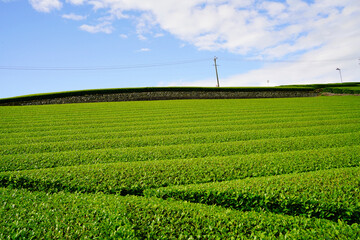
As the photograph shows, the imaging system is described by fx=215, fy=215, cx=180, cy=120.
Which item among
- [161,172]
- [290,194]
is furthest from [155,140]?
[290,194]

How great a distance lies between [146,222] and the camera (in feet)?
12.4

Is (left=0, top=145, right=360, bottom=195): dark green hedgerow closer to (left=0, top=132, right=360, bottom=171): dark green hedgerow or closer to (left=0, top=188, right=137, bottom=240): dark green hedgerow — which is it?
(left=0, top=188, right=137, bottom=240): dark green hedgerow

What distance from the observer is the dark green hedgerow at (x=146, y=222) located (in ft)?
11.4

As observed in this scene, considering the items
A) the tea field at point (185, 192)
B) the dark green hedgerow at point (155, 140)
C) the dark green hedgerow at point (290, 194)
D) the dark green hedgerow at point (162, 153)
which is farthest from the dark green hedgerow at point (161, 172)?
the dark green hedgerow at point (155, 140)

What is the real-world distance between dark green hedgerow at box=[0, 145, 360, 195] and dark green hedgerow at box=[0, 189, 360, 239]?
2.61 ft

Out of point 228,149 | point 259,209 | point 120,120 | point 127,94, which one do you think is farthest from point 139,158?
point 127,94

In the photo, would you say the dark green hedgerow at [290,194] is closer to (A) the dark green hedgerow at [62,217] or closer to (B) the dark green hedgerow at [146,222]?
(B) the dark green hedgerow at [146,222]

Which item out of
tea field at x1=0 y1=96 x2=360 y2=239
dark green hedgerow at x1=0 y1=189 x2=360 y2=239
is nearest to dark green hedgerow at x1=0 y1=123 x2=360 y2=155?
tea field at x1=0 y1=96 x2=360 y2=239

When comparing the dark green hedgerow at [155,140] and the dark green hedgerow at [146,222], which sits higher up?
the dark green hedgerow at [155,140]

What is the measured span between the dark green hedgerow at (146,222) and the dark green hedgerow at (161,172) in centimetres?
80

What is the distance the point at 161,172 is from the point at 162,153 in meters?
1.69

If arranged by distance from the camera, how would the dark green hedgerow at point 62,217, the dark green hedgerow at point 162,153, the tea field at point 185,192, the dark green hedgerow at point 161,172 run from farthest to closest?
the dark green hedgerow at point 162,153 → the dark green hedgerow at point 161,172 → the tea field at point 185,192 → the dark green hedgerow at point 62,217

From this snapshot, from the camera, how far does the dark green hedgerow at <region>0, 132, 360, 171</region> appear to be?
6706mm

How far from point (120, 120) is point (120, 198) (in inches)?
414
